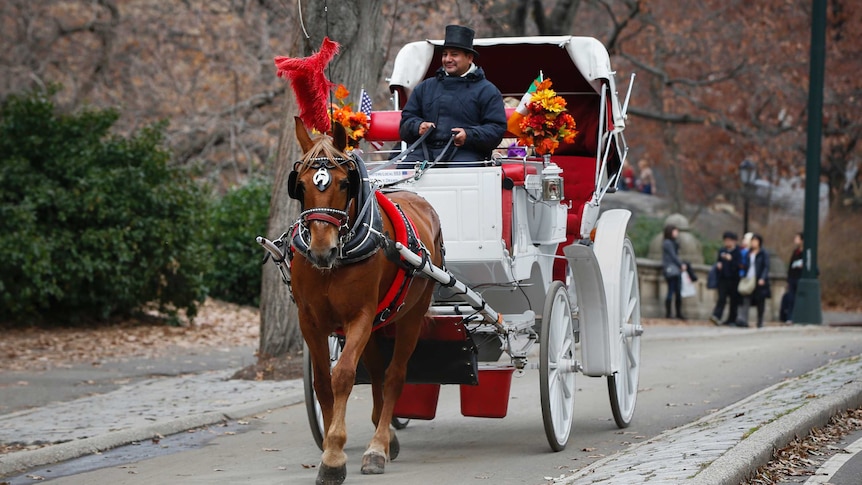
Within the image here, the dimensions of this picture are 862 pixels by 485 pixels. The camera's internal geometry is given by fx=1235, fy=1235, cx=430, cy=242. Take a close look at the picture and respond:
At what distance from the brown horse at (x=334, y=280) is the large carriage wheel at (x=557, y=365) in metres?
1.26

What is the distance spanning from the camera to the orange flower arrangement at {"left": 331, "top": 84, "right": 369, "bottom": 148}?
918 cm

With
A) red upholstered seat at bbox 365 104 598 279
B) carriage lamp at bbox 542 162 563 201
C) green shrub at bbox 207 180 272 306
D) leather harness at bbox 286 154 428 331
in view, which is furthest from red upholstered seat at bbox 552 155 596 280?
green shrub at bbox 207 180 272 306

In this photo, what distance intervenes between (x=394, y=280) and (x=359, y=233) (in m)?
0.55

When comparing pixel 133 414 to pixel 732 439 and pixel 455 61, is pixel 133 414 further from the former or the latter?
pixel 732 439

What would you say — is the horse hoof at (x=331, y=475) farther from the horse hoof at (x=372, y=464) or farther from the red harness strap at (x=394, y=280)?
the red harness strap at (x=394, y=280)

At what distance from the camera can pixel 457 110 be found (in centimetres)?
912

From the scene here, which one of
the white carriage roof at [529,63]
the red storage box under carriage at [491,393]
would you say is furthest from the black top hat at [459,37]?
the red storage box under carriage at [491,393]

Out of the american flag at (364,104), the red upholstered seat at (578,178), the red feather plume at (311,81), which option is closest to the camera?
the red feather plume at (311,81)

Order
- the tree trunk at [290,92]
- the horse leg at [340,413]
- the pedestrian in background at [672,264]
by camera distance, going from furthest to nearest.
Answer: the pedestrian in background at [672,264]
the tree trunk at [290,92]
the horse leg at [340,413]

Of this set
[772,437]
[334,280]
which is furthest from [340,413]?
[772,437]

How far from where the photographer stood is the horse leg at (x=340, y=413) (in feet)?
23.9

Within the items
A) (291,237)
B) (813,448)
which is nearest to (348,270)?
(291,237)

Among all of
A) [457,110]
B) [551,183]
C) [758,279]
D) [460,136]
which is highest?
[457,110]

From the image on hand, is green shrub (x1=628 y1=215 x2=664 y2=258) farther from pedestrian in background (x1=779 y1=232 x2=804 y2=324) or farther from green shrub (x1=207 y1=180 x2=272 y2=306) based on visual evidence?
green shrub (x1=207 y1=180 x2=272 y2=306)
